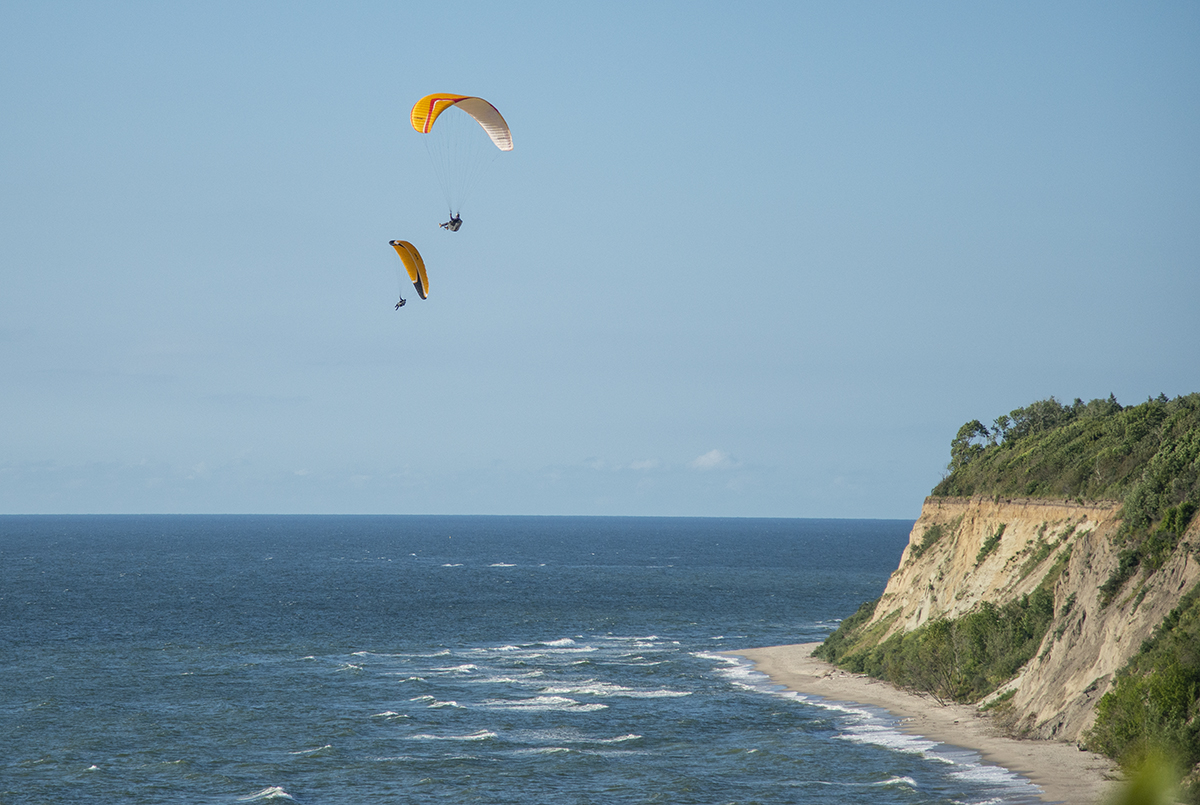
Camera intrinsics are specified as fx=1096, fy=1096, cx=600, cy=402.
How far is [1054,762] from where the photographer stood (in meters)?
40.2

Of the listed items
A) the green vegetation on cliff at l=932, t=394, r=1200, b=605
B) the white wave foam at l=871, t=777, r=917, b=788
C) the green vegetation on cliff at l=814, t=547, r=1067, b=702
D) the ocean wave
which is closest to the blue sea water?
the white wave foam at l=871, t=777, r=917, b=788

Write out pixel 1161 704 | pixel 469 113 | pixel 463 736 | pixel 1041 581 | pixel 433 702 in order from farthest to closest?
pixel 433 702, pixel 1041 581, pixel 463 736, pixel 469 113, pixel 1161 704

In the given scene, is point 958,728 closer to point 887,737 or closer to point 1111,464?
point 887,737

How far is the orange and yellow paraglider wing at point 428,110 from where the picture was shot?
42.7 m

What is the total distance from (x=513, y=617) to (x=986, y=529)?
1844 inches

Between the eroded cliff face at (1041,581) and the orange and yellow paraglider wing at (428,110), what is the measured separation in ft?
109

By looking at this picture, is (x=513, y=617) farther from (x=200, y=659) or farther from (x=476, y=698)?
(x=476, y=698)

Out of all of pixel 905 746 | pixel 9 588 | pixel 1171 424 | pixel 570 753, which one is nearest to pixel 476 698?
pixel 570 753

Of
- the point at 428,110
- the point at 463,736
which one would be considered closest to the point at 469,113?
the point at 428,110

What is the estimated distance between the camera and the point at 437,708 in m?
55.9

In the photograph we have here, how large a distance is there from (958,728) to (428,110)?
3456cm

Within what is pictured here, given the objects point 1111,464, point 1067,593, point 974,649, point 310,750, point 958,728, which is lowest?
point 310,750

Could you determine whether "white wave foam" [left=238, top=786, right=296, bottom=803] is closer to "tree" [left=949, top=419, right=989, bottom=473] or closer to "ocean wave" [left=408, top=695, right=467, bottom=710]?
"ocean wave" [left=408, top=695, right=467, bottom=710]

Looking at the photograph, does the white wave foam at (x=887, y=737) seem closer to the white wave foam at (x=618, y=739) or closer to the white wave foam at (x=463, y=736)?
the white wave foam at (x=618, y=739)
